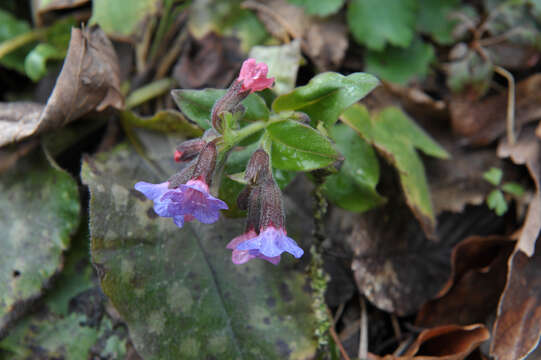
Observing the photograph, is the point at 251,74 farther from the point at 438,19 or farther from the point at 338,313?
the point at 438,19

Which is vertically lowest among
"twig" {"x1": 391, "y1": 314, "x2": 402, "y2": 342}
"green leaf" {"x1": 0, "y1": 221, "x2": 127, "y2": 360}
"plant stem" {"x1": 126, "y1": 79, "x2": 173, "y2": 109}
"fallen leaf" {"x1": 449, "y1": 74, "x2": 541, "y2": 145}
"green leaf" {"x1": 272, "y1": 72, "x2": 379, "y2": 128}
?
"twig" {"x1": 391, "y1": 314, "x2": 402, "y2": 342}

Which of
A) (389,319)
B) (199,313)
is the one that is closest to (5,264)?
(199,313)

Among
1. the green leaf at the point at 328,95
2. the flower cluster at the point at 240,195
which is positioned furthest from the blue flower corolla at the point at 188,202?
the green leaf at the point at 328,95

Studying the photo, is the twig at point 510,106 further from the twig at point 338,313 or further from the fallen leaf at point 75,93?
the fallen leaf at point 75,93

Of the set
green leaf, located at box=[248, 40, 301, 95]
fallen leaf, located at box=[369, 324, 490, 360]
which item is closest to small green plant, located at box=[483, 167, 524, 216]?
fallen leaf, located at box=[369, 324, 490, 360]

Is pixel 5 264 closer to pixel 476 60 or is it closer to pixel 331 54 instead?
pixel 331 54

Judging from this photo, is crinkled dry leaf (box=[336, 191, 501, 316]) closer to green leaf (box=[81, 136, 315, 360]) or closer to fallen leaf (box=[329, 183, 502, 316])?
fallen leaf (box=[329, 183, 502, 316])

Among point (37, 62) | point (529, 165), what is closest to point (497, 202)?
point (529, 165)
